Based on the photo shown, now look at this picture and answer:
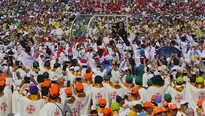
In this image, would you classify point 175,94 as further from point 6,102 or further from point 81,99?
point 6,102

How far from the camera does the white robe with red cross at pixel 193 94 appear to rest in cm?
813

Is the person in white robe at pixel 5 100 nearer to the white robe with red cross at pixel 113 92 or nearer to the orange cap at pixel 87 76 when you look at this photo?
the orange cap at pixel 87 76

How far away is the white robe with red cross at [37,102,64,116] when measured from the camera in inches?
251

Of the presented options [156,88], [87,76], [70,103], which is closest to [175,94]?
[156,88]

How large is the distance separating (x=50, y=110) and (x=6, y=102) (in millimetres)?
1661

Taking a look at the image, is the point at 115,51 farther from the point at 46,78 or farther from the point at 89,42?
the point at 46,78

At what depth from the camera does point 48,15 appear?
1128 inches

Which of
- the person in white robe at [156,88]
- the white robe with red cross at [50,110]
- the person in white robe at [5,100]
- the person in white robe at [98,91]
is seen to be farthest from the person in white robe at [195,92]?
the person in white robe at [5,100]

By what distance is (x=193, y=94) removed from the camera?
8.21 m

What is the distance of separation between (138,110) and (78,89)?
1822 millimetres

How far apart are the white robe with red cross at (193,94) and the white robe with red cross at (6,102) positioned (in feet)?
11.0

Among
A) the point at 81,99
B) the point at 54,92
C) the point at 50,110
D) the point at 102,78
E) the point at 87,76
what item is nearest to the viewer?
the point at 50,110

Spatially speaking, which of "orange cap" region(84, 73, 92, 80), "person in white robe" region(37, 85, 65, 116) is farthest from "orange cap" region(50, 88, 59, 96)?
"orange cap" region(84, 73, 92, 80)

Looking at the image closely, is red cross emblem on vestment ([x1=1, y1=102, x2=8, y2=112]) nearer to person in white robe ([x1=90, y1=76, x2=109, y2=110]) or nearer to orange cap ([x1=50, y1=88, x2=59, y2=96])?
orange cap ([x1=50, y1=88, x2=59, y2=96])
